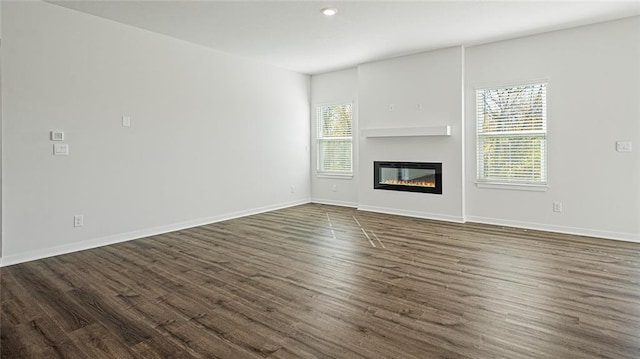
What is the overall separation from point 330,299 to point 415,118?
402 centimetres

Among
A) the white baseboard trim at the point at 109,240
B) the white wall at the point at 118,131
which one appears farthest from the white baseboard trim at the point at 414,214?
the white baseboard trim at the point at 109,240

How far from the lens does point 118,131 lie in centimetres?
448

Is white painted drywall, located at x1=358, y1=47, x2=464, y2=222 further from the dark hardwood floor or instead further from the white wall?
the white wall

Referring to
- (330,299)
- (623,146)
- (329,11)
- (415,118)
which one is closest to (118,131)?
(329,11)

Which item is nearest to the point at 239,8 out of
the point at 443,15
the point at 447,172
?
the point at 443,15

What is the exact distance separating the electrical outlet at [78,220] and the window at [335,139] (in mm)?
4432

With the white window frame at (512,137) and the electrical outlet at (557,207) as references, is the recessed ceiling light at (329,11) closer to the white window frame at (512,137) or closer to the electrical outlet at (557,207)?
the white window frame at (512,137)

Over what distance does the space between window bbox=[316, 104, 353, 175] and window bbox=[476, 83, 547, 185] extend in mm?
2493

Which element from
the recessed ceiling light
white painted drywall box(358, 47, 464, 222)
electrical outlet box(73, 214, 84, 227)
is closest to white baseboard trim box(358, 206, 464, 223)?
white painted drywall box(358, 47, 464, 222)

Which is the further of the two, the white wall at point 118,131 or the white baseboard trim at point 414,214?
the white baseboard trim at point 414,214

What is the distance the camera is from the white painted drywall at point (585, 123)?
4.39 metres

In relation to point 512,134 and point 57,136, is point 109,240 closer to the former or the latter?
point 57,136

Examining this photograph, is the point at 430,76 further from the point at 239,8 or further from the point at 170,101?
the point at 170,101

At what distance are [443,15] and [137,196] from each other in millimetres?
4373
